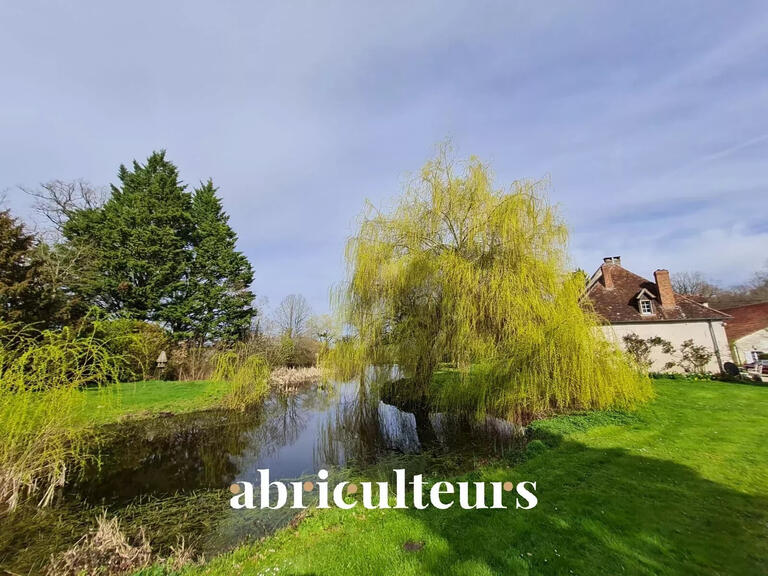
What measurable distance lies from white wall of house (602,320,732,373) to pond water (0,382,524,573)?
11172mm

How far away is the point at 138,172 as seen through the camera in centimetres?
2473

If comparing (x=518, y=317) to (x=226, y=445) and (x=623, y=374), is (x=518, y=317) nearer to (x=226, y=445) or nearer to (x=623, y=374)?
(x=623, y=374)

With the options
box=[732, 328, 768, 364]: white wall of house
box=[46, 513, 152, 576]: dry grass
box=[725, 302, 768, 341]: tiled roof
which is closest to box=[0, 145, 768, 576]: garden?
box=[46, 513, 152, 576]: dry grass

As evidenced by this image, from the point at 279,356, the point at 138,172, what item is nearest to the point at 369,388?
the point at 279,356

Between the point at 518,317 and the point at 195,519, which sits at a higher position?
the point at 518,317

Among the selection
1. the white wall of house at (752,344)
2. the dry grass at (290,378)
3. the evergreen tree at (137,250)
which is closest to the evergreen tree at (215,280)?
the evergreen tree at (137,250)

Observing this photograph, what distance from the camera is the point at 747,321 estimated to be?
2312 cm

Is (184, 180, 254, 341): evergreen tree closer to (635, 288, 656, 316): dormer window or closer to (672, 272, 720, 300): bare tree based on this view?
(635, 288, 656, 316): dormer window

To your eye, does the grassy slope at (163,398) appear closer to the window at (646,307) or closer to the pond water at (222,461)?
the pond water at (222,461)

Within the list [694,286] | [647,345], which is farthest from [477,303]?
[694,286]

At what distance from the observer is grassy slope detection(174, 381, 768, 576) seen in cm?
288

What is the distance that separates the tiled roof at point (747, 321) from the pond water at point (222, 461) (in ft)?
80.4

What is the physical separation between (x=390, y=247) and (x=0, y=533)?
8.61 m

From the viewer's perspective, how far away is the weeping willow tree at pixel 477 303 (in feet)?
24.9
